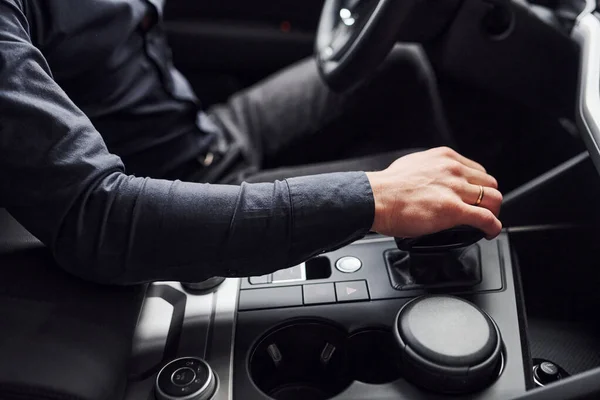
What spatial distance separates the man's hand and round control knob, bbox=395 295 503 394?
3.2 inches

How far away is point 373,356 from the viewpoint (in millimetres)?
708

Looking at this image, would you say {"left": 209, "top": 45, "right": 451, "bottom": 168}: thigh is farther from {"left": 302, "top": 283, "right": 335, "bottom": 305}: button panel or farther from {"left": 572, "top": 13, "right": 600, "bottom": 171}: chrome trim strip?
{"left": 302, "top": 283, "right": 335, "bottom": 305}: button panel

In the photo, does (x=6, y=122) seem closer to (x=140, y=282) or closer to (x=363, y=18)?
(x=140, y=282)

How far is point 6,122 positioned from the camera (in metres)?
0.59

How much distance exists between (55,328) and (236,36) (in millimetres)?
958

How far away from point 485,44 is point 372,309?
0.46 meters

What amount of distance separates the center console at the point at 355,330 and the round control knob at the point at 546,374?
80 millimetres

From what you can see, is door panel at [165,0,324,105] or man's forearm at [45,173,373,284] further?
door panel at [165,0,324,105]

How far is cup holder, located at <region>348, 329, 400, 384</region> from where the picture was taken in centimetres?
69

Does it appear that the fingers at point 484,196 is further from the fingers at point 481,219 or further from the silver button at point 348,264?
the silver button at point 348,264

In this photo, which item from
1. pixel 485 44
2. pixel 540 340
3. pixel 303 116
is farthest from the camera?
pixel 303 116

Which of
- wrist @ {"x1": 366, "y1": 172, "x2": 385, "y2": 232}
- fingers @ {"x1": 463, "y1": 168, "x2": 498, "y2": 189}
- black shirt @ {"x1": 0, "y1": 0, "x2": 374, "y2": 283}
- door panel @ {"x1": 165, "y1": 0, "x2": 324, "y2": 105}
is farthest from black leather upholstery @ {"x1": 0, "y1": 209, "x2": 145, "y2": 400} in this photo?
door panel @ {"x1": 165, "y1": 0, "x2": 324, "y2": 105}

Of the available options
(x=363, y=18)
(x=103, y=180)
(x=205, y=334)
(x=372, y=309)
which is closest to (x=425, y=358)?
(x=372, y=309)

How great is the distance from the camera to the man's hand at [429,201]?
26.1 inches
